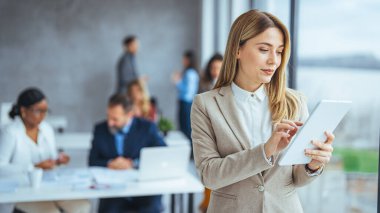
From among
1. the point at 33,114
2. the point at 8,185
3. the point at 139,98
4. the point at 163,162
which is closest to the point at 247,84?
the point at 163,162

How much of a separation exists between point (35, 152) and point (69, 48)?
5.73 m

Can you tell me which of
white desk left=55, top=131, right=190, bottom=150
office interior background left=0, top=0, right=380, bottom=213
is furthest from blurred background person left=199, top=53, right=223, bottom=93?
office interior background left=0, top=0, right=380, bottom=213

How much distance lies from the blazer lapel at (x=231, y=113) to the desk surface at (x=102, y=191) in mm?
1378

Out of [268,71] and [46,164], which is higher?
[268,71]

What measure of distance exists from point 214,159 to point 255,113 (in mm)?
198

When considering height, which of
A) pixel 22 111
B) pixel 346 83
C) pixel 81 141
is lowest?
pixel 81 141

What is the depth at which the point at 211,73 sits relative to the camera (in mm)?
4746

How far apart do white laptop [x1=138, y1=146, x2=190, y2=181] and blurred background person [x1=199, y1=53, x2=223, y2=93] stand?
5.91ft

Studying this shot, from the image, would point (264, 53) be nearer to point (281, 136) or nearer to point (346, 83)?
point (281, 136)

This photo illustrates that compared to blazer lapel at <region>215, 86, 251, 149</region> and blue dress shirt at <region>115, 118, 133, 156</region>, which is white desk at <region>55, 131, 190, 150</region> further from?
blazer lapel at <region>215, 86, 251, 149</region>

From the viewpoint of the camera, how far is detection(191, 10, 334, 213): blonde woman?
4.80 ft

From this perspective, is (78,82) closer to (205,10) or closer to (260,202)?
(205,10)

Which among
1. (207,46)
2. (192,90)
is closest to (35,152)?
(192,90)

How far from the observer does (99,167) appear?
11.1ft
